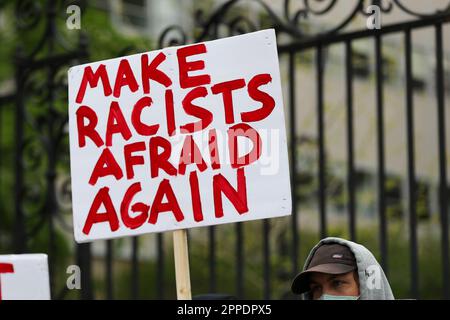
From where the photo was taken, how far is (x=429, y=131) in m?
15.2

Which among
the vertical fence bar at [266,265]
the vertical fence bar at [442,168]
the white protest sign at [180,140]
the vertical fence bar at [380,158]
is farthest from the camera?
the vertical fence bar at [266,265]

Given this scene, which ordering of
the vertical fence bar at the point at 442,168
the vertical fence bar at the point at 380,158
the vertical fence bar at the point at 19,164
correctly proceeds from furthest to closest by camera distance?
the vertical fence bar at the point at 19,164
the vertical fence bar at the point at 380,158
the vertical fence bar at the point at 442,168

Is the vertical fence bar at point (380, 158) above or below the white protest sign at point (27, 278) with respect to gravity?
above

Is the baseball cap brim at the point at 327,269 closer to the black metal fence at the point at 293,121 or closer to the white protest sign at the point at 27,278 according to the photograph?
the white protest sign at the point at 27,278

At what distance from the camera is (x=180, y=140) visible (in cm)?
480

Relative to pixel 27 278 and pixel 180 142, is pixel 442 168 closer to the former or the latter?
pixel 180 142

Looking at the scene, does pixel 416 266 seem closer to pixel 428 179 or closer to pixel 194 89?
pixel 194 89

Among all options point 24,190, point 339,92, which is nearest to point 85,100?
point 24,190

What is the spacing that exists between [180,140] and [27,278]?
1008mm

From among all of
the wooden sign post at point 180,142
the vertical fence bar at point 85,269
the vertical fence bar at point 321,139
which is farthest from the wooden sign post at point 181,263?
the vertical fence bar at point 85,269

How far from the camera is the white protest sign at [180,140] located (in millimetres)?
4684

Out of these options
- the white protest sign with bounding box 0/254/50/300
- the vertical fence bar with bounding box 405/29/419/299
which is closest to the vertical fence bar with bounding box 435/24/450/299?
the vertical fence bar with bounding box 405/29/419/299

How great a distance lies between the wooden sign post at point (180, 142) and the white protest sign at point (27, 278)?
39 cm

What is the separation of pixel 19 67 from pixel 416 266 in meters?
3.26
